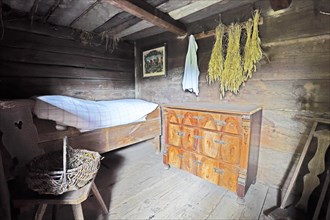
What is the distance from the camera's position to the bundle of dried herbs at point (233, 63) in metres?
1.67

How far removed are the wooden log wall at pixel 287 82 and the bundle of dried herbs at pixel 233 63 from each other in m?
0.10

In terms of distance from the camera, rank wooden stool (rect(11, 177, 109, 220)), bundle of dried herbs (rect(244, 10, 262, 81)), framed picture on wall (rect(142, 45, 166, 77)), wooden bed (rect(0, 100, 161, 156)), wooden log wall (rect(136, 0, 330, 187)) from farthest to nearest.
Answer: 1. framed picture on wall (rect(142, 45, 166, 77))
2. bundle of dried herbs (rect(244, 10, 262, 81))
3. wooden log wall (rect(136, 0, 330, 187))
4. wooden bed (rect(0, 100, 161, 156))
5. wooden stool (rect(11, 177, 109, 220))

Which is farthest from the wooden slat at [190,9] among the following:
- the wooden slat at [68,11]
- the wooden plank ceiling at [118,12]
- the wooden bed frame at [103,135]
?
the wooden bed frame at [103,135]

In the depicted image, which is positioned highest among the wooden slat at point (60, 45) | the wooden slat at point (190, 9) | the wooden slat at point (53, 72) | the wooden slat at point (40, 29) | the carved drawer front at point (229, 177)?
the wooden slat at point (190, 9)

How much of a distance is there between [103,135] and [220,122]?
1.23 metres

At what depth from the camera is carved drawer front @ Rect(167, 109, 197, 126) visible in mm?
1660

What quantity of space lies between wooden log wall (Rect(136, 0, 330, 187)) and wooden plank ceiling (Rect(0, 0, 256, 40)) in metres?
0.28

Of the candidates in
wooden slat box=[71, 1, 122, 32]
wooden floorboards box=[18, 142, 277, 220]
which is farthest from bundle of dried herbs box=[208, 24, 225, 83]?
wooden floorboards box=[18, 142, 277, 220]

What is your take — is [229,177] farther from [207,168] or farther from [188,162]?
[188,162]

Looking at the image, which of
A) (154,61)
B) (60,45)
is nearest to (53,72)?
(60,45)

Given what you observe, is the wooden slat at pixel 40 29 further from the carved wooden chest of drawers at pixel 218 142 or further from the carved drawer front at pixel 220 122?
the carved drawer front at pixel 220 122

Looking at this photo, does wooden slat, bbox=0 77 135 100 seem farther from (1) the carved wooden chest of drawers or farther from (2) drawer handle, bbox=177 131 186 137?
(2) drawer handle, bbox=177 131 186 137

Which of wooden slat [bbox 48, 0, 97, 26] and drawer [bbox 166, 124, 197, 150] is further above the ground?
wooden slat [bbox 48, 0, 97, 26]

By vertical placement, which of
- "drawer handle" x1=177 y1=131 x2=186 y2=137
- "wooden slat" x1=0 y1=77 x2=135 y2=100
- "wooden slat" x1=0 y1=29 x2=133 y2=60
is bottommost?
"drawer handle" x1=177 y1=131 x2=186 y2=137
